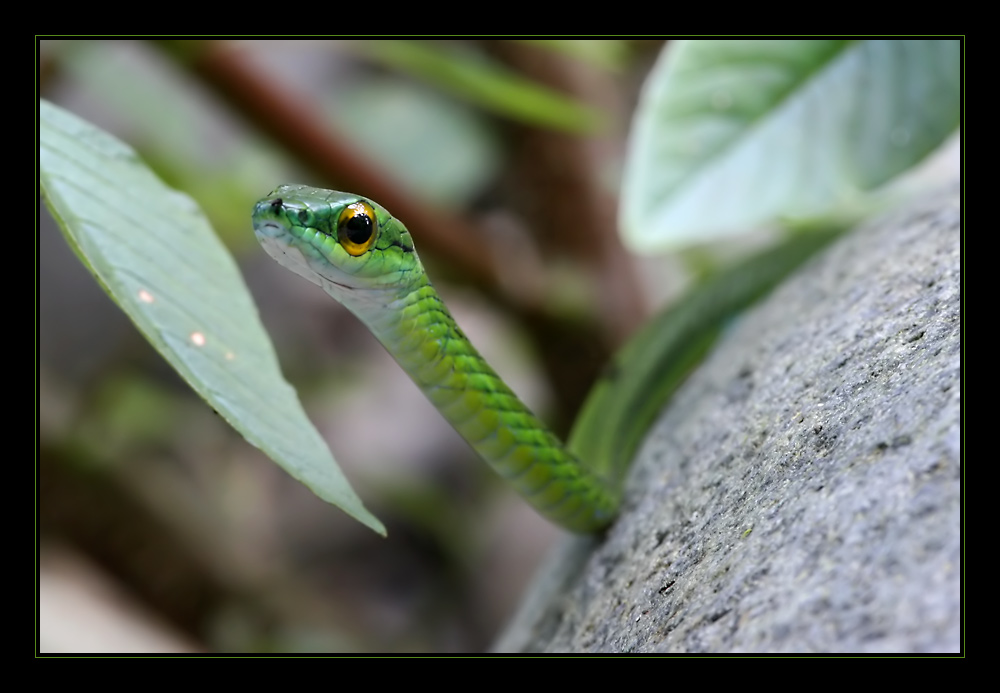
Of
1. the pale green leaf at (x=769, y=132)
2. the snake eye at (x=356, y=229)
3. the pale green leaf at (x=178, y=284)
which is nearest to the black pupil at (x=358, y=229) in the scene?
the snake eye at (x=356, y=229)

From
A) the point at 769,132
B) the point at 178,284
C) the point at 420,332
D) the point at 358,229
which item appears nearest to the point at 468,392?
the point at 420,332

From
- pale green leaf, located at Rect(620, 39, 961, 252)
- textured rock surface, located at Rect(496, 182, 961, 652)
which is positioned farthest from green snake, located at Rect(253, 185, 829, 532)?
pale green leaf, located at Rect(620, 39, 961, 252)

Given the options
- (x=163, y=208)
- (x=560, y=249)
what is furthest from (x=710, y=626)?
(x=560, y=249)

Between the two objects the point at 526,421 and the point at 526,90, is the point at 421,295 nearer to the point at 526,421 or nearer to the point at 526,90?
the point at 526,421

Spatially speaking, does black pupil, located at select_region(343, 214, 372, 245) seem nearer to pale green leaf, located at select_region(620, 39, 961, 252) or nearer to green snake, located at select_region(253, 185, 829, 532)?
green snake, located at select_region(253, 185, 829, 532)

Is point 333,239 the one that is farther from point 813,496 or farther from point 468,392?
point 813,496
